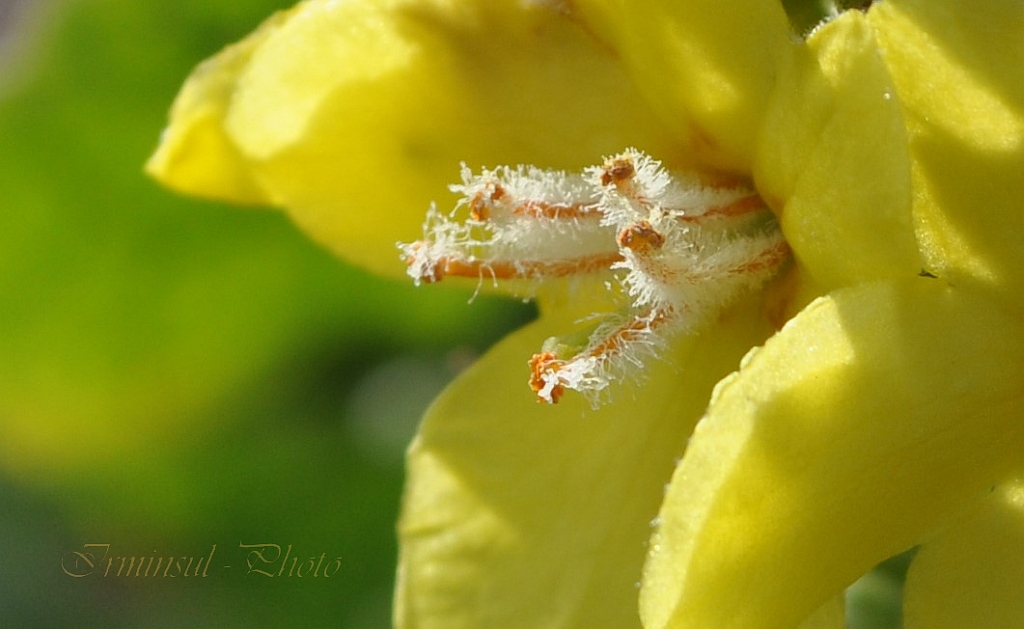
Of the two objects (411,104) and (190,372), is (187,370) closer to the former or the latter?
(190,372)

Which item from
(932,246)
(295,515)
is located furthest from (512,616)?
(295,515)

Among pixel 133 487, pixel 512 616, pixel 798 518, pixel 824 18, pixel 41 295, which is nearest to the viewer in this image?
pixel 798 518

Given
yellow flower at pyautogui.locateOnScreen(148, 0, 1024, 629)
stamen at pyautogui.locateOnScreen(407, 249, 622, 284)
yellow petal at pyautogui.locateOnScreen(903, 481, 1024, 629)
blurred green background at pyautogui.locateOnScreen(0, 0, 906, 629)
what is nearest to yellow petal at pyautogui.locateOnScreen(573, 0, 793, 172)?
yellow flower at pyautogui.locateOnScreen(148, 0, 1024, 629)

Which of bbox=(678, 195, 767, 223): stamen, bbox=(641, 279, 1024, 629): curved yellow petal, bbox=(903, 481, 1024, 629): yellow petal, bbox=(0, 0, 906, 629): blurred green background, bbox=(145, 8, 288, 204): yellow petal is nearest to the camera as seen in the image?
bbox=(641, 279, 1024, 629): curved yellow petal

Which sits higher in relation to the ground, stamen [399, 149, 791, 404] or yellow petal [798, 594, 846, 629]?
stamen [399, 149, 791, 404]

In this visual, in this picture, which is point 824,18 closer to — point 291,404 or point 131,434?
point 291,404

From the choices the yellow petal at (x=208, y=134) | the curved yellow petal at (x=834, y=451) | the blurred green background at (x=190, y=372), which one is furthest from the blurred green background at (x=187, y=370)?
the curved yellow petal at (x=834, y=451)

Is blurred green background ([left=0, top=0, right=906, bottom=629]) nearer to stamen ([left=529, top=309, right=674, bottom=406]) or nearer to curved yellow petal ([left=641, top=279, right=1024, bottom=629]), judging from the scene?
stamen ([left=529, top=309, right=674, bottom=406])
